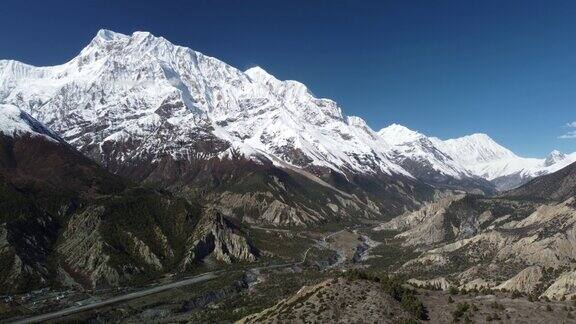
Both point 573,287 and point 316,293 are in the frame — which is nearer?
point 316,293

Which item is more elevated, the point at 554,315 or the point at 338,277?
the point at 338,277

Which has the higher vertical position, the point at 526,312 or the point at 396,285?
the point at 396,285

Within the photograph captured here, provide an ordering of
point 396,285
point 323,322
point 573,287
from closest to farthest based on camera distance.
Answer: point 323,322 < point 396,285 < point 573,287

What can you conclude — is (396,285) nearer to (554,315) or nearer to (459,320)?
(459,320)

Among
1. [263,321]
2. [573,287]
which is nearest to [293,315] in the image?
[263,321]

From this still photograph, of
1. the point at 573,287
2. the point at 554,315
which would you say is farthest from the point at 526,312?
the point at 573,287

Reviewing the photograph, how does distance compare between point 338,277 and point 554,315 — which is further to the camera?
point 338,277

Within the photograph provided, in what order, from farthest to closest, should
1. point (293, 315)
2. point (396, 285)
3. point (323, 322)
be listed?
point (396, 285)
point (293, 315)
point (323, 322)

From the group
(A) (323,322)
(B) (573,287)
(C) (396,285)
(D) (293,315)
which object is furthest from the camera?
(B) (573,287)

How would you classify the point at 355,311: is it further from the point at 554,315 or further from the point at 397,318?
the point at 554,315
